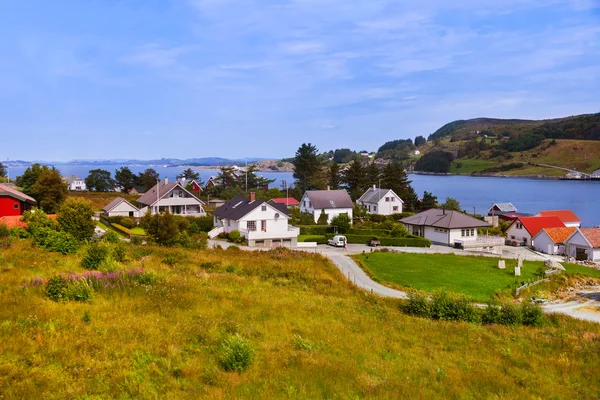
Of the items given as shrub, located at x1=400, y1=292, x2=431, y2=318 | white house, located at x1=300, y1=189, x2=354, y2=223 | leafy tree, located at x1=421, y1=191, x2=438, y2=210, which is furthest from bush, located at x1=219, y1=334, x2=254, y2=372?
leafy tree, located at x1=421, y1=191, x2=438, y2=210

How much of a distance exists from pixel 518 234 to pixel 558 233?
5181 millimetres

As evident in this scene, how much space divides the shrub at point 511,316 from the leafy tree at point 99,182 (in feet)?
344

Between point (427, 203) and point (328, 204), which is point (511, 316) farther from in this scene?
point (427, 203)

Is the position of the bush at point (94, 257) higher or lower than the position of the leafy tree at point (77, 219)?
lower

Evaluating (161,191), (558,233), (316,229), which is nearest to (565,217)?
(558,233)

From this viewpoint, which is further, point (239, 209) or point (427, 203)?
point (427, 203)

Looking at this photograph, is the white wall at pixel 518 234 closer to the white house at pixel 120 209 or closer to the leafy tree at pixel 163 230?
the leafy tree at pixel 163 230

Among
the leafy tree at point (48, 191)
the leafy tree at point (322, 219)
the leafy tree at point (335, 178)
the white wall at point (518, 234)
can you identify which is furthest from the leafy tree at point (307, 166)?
the leafy tree at point (48, 191)

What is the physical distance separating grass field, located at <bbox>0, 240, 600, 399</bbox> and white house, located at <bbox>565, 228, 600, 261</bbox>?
38.6 m

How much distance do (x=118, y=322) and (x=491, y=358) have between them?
9.62 m

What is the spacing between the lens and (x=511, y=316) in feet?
58.4

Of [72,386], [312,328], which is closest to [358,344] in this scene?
[312,328]

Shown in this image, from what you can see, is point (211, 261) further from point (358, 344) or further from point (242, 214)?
point (242, 214)

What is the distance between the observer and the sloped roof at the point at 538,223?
54969 millimetres
